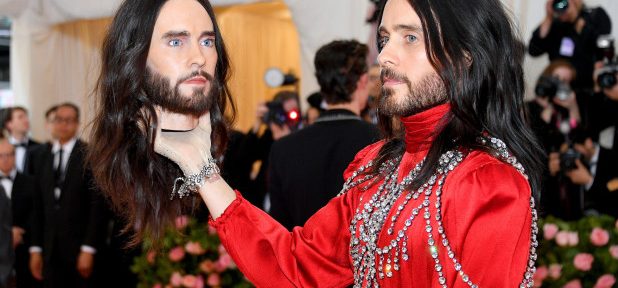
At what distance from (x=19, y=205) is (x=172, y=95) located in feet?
15.0

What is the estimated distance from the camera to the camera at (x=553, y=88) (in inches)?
147

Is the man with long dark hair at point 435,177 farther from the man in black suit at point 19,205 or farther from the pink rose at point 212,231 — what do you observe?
the man in black suit at point 19,205

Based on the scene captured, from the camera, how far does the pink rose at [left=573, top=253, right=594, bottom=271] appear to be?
120 inches

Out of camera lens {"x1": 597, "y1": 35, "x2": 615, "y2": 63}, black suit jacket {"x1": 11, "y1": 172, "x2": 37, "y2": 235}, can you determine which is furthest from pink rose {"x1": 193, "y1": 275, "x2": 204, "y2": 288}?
black suit jacket {"x1": 11, "y1": 172, "x2": 37, "y2": 235}

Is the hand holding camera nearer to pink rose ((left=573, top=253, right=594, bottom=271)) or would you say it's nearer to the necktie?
pink rose ((left=573, top=253, right=594, bottom=271))

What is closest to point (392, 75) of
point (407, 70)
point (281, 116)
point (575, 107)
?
point (407, 70)

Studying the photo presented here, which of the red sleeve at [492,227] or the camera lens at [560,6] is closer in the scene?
the red sleeve at [492,227]

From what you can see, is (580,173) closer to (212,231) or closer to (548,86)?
(548,86)

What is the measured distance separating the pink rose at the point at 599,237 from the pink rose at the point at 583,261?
0.20 ft

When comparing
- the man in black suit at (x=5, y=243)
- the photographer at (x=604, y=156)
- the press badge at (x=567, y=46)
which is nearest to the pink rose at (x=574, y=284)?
the photographer at (x=604, y=156)

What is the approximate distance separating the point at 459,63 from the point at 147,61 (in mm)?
674

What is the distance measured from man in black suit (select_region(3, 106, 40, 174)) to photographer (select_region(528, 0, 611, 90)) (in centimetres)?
530

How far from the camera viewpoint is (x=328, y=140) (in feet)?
10.5

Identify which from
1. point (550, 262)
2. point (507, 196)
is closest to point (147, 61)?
point (507, 196)
